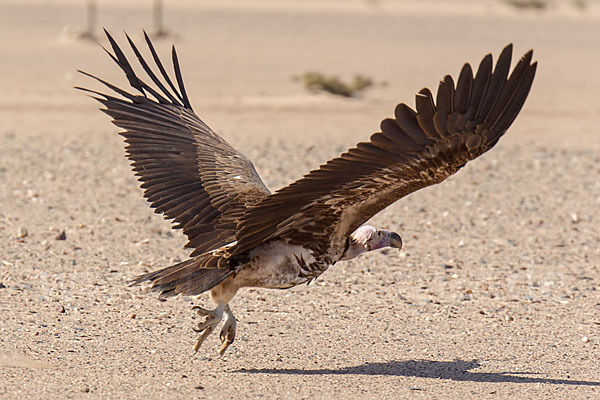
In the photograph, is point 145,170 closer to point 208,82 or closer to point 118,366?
point 118,366

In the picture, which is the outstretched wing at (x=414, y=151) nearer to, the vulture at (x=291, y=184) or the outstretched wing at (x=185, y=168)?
the vulture at (x=291, y=184)

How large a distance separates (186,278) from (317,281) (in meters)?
2.62

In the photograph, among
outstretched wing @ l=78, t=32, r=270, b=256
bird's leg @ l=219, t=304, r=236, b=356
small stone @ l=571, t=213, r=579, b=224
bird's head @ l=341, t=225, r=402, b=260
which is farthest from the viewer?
small stone @ l=571, t=213, r=579, b=224

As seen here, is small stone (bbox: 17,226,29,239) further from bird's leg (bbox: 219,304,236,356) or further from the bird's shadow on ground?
the bird's shadow on ground

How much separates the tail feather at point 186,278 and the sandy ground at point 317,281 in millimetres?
523

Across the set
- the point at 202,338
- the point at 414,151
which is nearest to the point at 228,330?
the point at 202,338

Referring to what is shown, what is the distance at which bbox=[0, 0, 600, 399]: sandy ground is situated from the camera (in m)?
6.06

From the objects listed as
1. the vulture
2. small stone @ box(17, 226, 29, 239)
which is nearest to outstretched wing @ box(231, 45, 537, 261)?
the vulture

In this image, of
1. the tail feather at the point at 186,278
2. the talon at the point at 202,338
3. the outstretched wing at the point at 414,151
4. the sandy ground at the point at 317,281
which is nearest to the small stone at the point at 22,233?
the sandy ground at the point at 317,281

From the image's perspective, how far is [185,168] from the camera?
21.9 feet

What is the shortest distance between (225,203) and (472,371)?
1804 millimetres

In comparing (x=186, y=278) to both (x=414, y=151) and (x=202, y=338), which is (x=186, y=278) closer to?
(x=202, y=338)

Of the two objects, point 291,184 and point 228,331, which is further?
point 228,331

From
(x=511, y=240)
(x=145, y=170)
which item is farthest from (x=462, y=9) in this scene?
(x=145, y=170)
